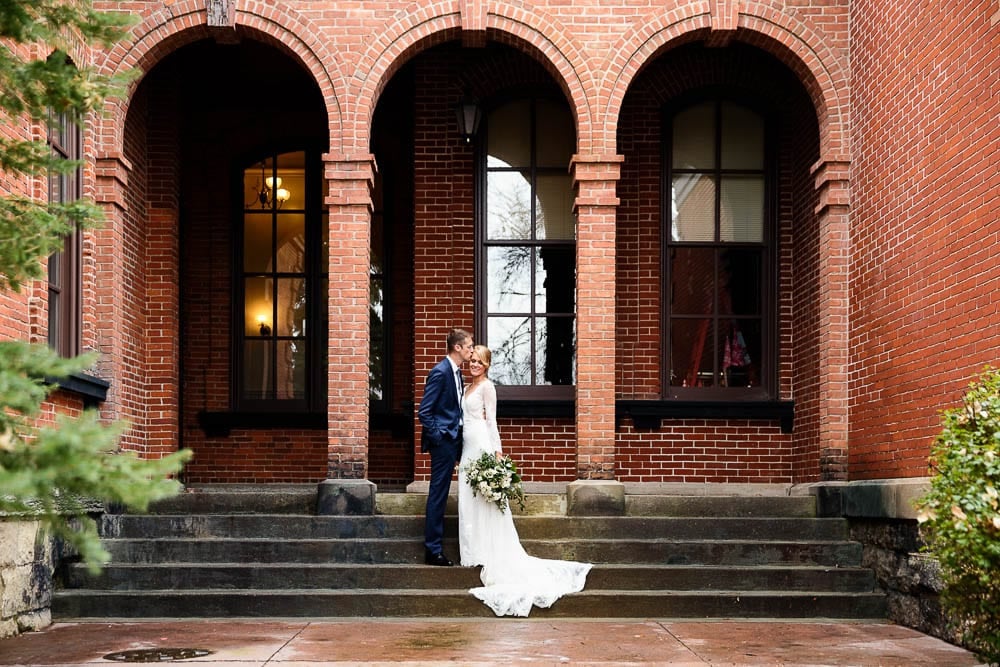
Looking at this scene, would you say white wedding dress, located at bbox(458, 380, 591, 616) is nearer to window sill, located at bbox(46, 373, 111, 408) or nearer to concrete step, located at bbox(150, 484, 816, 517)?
concrete step, located at bbox(150, 484, 816, 517)

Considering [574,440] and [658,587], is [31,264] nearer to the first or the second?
[658,587]

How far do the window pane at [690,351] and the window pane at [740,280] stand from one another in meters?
0.30

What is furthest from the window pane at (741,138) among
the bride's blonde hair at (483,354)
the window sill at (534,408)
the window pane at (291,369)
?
the window pane at (291,369)

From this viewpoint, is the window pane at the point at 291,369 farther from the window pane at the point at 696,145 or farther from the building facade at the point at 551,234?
the window pane at the point at 696,145

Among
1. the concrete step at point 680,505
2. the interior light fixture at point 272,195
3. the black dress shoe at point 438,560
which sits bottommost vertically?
the black dress shoe at point 438,560

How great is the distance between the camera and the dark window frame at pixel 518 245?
11727 mm

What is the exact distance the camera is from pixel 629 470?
38.7 ft

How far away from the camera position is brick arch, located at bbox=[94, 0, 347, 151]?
10.1 meters

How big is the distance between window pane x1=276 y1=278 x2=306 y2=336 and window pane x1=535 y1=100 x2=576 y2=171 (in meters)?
3.01

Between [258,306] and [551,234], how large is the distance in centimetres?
337

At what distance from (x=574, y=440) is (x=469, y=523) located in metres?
2.86

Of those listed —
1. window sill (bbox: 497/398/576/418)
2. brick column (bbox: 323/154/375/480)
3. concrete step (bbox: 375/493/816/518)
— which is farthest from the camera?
window sill (bbox: 497/398/576/418)

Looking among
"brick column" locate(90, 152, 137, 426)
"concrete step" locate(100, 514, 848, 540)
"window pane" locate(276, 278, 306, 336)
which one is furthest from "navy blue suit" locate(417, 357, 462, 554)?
"window pane" locate(276, 278, 306, 336)

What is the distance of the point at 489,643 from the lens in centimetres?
741
